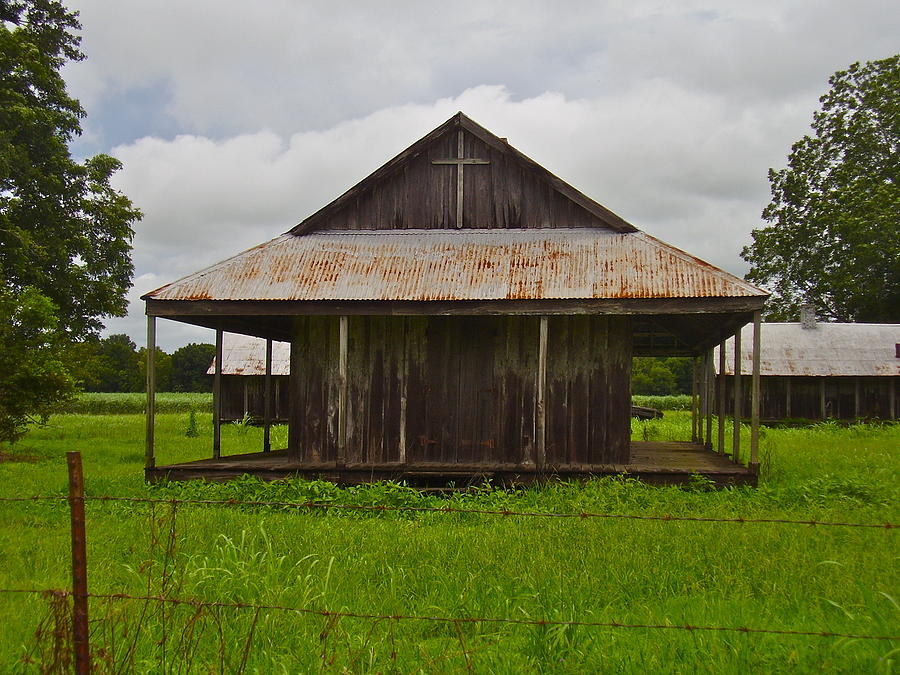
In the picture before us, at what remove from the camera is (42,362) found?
18125 mm

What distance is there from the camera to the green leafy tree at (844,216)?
39625 mm

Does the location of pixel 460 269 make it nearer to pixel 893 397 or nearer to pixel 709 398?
pixel 709 398

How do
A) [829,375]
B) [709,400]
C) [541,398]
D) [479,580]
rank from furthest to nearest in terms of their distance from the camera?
[829,375]
[709,400]
[541,398]
[479,580]

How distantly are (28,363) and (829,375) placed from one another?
27795mm

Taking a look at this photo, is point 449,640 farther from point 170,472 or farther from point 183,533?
point 170,472

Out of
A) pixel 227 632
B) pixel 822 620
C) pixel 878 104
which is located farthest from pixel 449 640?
pixel 878 104

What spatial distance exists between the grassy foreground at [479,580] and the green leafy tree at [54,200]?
1555 cm

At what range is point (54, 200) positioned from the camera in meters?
27.1

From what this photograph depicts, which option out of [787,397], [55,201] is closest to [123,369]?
[55,201]

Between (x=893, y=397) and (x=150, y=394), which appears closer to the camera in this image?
(x=150, y=394)

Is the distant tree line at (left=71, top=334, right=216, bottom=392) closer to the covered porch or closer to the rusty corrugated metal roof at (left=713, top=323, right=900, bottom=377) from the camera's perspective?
the rusty corrugated metal roof at (left=713, top=323, right=900, bottom=377)

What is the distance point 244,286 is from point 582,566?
8.41 meters

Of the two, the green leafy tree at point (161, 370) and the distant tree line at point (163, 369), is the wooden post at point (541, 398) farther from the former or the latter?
the green leafy tree at point (161, 370)

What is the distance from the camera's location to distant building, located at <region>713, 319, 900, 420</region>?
107 ft
